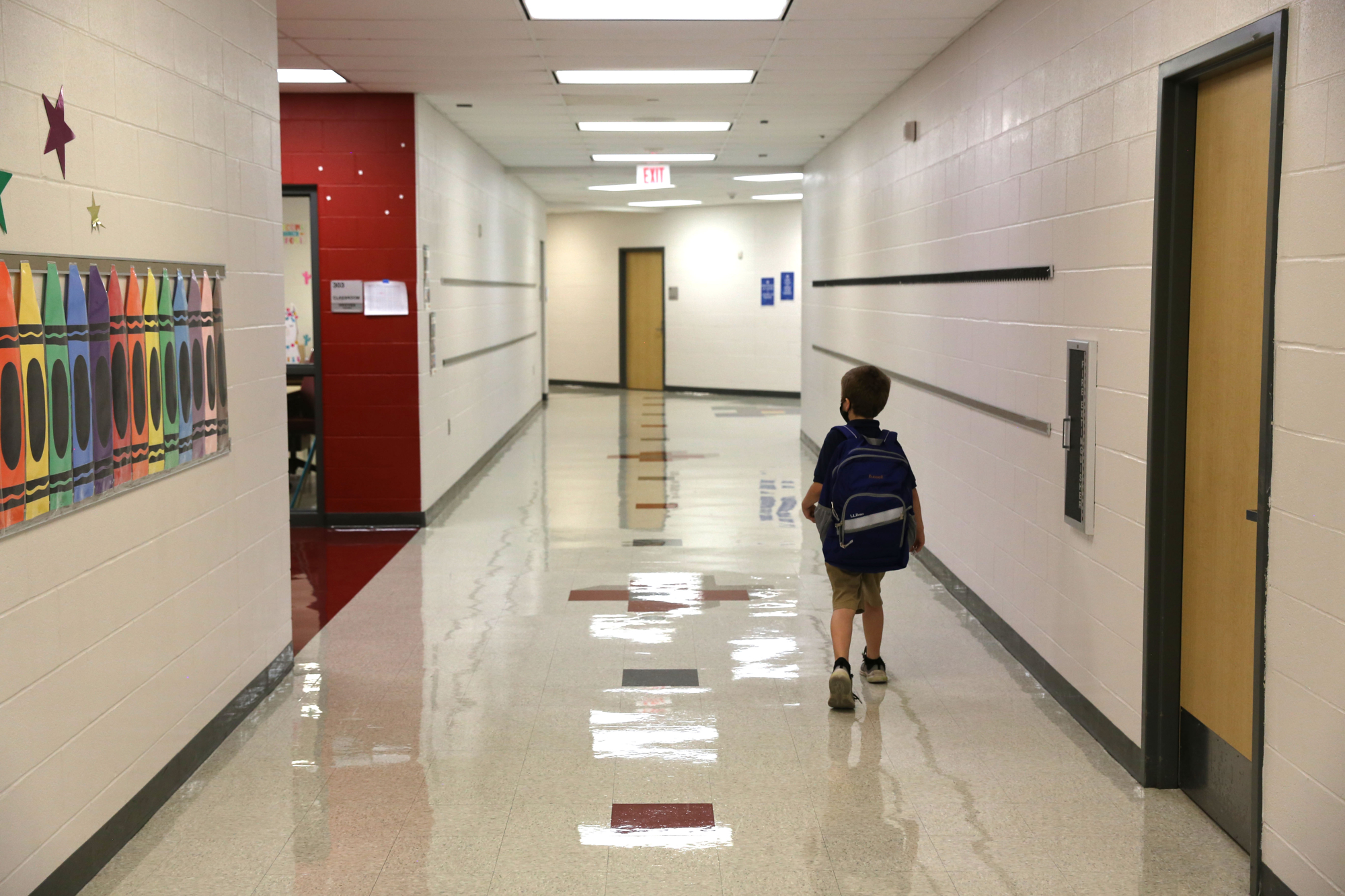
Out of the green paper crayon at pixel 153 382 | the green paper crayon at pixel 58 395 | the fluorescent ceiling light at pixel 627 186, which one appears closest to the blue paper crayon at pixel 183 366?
the green paper crayon at pixel 153 382

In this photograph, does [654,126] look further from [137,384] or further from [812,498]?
[137,384]

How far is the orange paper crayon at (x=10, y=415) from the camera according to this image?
2.45 m

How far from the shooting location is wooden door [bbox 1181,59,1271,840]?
9.77 ft

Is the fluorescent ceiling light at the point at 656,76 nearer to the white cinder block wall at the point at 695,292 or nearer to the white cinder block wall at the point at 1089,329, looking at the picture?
the white cinder block wall at the point at 1089,329

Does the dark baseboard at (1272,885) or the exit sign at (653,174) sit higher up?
the exit sign at (653,174)

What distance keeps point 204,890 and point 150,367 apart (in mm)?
1313

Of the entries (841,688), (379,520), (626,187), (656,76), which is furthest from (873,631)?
(626,187)

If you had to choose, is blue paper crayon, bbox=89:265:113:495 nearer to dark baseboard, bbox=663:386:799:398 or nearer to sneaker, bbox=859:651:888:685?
sneaker, bbox=859:651:888:685

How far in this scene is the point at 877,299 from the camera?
8.08m

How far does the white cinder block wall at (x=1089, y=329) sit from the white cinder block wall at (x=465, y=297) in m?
2.85

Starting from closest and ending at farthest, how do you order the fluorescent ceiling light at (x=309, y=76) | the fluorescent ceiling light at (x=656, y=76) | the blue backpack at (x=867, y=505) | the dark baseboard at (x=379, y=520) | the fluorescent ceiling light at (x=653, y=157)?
1. the blue backpack at (x=867, y=505)
2. the fluorescent ceiling light at (x=309, y=76)
3. the fluorescent ceiling light at (x=656, y=76)
4. the dark baseboard at (x=379, y=520)
5. the fluorescent ceiling light at (x=653, y=157)

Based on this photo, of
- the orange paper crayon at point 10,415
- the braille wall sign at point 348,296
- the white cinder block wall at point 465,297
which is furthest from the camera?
the white cinder block wall at point 465,297

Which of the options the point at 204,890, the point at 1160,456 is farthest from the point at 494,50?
the point at 204,890

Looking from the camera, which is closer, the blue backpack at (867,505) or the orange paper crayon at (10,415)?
the orange paper crayon at (10,415)
